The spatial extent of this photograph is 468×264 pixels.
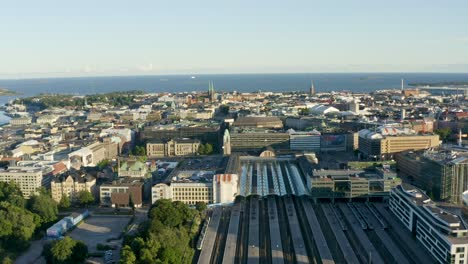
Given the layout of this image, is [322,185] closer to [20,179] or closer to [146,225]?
[146,225]

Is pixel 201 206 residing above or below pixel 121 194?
below

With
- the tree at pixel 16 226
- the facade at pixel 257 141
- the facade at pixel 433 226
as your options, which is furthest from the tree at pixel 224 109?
the tree at pixel 16 226

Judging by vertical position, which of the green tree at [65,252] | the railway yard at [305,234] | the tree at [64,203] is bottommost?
the railway yard at [305,234]

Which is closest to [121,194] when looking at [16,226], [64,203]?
[64,203]

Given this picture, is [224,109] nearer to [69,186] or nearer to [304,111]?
[304,111]

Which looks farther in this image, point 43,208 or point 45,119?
point 45,119

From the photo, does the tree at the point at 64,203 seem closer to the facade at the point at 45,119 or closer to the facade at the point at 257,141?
the facade at the point at 257,141
